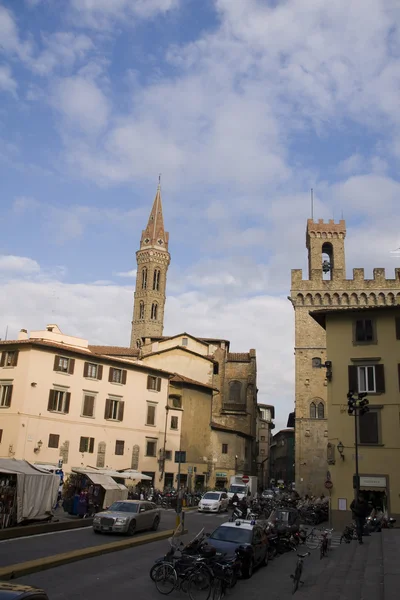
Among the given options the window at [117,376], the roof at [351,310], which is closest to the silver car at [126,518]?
the roof at [351,310]

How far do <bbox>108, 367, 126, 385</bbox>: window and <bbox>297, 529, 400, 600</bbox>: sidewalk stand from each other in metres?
25.2

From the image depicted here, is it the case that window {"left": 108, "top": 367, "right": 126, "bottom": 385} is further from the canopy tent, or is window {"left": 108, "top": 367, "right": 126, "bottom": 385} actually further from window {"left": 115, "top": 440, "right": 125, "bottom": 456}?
the canopy tent

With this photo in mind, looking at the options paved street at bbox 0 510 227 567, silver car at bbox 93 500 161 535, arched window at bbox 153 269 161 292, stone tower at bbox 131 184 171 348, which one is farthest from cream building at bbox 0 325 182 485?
arched window at bbox 153 269 161 292

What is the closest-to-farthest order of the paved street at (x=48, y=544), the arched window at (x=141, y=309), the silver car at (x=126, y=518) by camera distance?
1. the paved street at (x=48, y=544)
2. the silver car at (x=126, y=518)
3. the arched window at (x=141, y=309)

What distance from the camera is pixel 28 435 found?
3388 centimetres

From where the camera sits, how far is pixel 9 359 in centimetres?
3597

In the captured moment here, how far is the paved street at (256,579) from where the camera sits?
11.1 meters

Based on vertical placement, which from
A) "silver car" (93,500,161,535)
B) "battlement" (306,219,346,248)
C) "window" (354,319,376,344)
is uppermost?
"battlement" (306,219,346,248)

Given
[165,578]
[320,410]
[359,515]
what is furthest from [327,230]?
[165,578]

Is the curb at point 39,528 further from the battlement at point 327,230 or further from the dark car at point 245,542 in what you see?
the battlement at point 327,230

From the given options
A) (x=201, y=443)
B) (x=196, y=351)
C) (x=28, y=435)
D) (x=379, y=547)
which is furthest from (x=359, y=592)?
(x=196, y=351)

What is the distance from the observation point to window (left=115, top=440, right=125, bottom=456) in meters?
39.1

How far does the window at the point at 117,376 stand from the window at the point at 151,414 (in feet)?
11.1

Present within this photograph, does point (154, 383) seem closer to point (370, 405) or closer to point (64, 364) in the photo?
point (64, 364)
